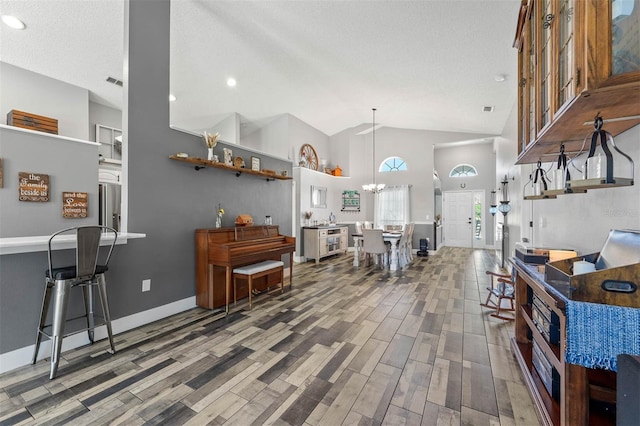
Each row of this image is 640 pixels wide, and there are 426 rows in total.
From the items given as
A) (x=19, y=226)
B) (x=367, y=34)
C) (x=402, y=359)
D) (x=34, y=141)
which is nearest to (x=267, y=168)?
(x=367, y=34)

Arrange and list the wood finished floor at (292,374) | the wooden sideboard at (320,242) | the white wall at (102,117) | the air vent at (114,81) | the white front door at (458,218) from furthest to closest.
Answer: the white front door at (458,218), the wooden sideboard at (320,242), the white wall at (102,117), the air vent at (114,81), the wood finished floor at (292,374)

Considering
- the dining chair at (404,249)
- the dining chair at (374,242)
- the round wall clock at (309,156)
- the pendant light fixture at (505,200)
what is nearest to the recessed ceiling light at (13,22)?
the round wall clock at (309,156)

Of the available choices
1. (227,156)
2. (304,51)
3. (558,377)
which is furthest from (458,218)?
(558,377)

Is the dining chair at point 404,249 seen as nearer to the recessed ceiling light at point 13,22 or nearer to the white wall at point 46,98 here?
the white wall at point 46,98

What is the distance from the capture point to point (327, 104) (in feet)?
20.9

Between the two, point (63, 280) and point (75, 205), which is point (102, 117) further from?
point (63, 280)

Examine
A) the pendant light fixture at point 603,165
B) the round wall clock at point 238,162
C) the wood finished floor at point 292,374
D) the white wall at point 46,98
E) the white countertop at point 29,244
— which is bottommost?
the wood finished floor at point 292,374

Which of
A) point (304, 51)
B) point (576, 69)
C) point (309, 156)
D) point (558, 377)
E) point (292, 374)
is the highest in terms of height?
point (304, 51)

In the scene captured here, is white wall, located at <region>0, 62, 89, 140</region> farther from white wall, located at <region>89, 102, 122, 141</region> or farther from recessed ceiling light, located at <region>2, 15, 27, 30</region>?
recessed ceiling light, located at <region>2, 15, 27, 30</region>

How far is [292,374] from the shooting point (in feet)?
6.44

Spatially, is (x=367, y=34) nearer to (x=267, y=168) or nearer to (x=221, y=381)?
(x=267, y=168)

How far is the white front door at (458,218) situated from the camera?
9203 millimetres

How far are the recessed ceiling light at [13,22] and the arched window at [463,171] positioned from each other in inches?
413

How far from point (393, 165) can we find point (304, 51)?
4.91 m
